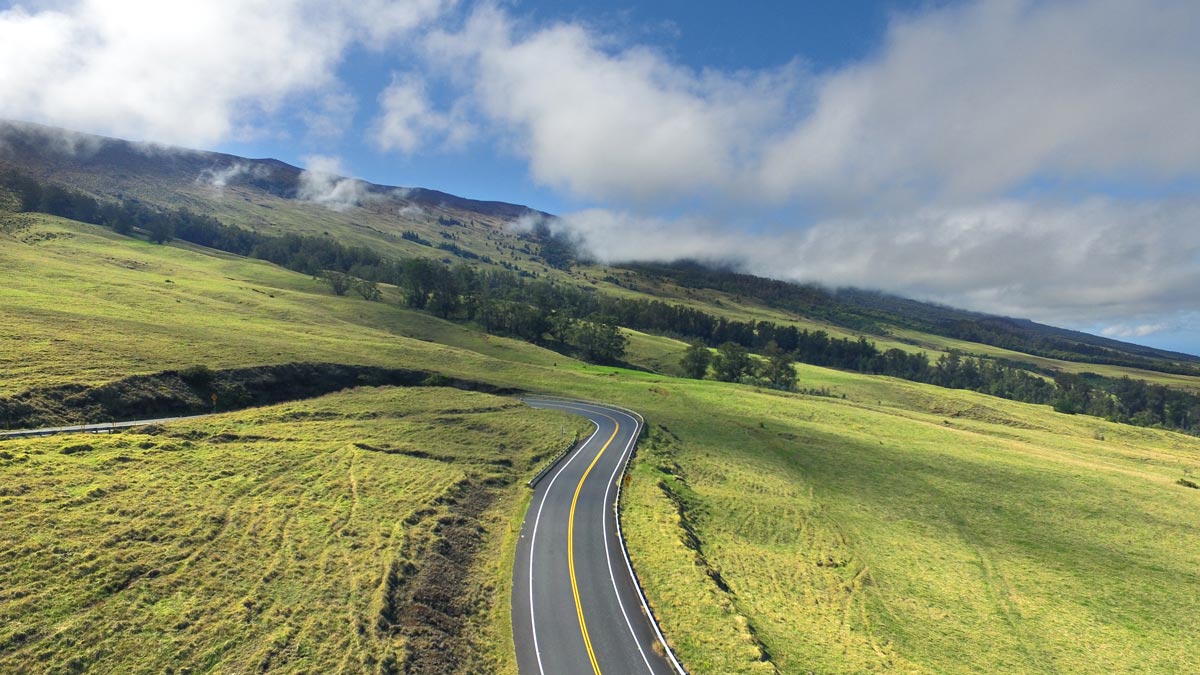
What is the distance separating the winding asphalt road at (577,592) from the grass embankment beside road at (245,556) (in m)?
1.51

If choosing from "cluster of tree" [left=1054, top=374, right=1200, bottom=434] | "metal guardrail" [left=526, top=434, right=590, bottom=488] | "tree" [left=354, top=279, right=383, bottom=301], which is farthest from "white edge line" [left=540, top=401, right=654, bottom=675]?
"cluster of tree" [left=1054, top=374, right=1200, bottom=434]

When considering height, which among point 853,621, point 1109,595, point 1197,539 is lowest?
point 853,621

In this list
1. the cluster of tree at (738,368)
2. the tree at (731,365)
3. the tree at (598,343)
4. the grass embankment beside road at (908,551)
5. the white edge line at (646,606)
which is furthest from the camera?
the tree at (598,343)

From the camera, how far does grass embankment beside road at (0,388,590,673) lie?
19516 mm

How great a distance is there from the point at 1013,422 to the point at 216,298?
6643 inches

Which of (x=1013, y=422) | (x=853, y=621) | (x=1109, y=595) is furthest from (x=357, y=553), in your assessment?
(x=1013, y=422)

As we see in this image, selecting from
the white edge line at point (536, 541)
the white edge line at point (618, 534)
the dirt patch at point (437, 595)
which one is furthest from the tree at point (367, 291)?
the dirt patch at point (437, 595)

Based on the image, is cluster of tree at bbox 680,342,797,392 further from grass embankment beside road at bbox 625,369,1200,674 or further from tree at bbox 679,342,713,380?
grass embankment beside road at bbox 625,369,1200,674

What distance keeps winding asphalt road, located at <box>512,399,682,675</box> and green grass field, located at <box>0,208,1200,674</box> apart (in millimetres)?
1421

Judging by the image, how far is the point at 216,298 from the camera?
104m

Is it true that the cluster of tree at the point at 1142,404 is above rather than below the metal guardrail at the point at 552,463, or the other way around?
above

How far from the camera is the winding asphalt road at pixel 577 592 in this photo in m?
23.1

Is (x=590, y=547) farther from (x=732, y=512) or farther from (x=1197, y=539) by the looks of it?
(x=1197, y=539)

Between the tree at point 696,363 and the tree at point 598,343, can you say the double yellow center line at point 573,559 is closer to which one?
the tree at point 696,363
